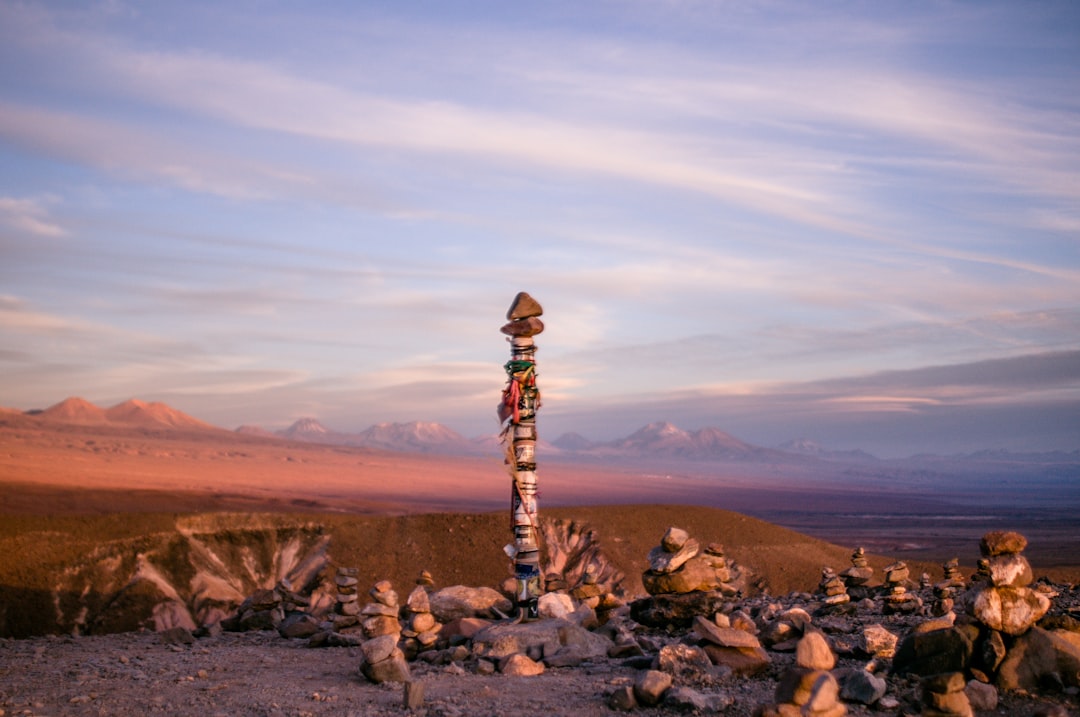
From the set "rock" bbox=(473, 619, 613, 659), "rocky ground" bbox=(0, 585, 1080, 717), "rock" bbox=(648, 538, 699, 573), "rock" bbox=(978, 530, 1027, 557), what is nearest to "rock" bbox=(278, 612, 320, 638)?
"rocky ground" bbox=(0, 585, 1080, 717)

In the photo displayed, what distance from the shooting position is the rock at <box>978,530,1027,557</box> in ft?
35.7

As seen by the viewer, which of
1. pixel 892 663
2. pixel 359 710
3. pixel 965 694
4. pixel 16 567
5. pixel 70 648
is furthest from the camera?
pixel 16 567

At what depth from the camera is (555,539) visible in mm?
34719

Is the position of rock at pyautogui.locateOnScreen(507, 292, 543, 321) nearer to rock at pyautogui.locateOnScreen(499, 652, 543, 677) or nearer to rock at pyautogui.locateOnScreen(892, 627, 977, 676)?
rock at pyautogui.locateOnScreen(499, 652, 543, 677)

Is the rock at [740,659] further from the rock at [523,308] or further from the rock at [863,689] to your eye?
the rock at [523,308]

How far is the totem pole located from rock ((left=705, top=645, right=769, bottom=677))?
391 cm

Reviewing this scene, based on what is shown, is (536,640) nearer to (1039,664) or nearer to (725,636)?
(725,636)

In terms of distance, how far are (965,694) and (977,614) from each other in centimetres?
131

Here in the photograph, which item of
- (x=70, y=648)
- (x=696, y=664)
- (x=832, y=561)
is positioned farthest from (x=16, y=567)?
(x=832, y=561)

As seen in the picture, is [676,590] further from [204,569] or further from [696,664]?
[204,569]

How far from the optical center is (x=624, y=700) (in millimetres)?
9727

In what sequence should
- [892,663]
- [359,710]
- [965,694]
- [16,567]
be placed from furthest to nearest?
[16,567], [892,663], [359,710], [965,694]

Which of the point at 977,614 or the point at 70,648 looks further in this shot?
the point at 70,648

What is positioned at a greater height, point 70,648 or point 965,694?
point 965,694
